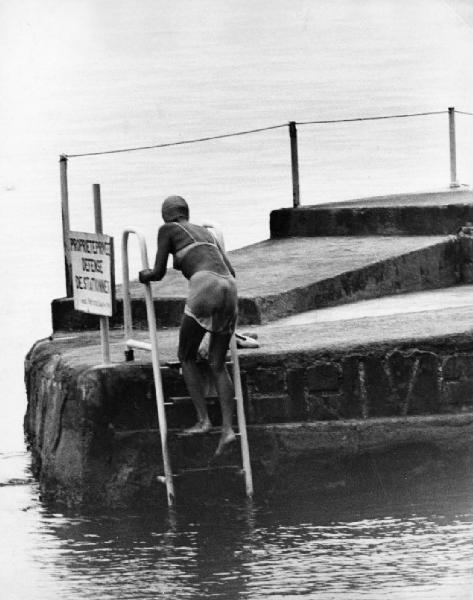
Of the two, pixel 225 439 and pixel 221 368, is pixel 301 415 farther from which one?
pixel 221 368

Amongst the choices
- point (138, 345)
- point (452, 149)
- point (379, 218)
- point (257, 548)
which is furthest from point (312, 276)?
point (452, 149)

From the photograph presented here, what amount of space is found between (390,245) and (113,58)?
160ft

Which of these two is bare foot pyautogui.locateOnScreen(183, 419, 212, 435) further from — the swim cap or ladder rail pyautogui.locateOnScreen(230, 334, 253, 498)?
the swim cap

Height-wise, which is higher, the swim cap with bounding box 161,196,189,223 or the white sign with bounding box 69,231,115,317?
the swim cap with bounding box 161,196,189,223

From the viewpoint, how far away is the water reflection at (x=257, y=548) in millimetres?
10281

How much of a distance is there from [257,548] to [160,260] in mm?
1827

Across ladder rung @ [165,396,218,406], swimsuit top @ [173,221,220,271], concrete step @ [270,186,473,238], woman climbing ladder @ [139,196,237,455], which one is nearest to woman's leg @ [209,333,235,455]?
woman climbing ladder @ [139,196,237,455]

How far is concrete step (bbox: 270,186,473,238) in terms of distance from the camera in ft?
55.4

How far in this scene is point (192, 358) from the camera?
11.7m

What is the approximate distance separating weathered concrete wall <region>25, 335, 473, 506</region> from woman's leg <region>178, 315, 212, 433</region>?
0.26 meters

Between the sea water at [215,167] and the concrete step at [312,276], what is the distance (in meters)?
1.52

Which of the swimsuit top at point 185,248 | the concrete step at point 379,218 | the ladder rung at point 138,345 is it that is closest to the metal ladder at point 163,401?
the ladder rung at point 138,345

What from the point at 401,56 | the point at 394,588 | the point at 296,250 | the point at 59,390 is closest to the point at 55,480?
the point at 59,390

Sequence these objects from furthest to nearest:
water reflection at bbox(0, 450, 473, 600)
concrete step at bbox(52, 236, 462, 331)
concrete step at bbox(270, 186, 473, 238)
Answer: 1. concrete step at bbox(270, 186, 473, 238)
2. concrete step at bbox(52, 236, 462, 331)
3. water reflection at bbox(0, 450, 473, 600)
